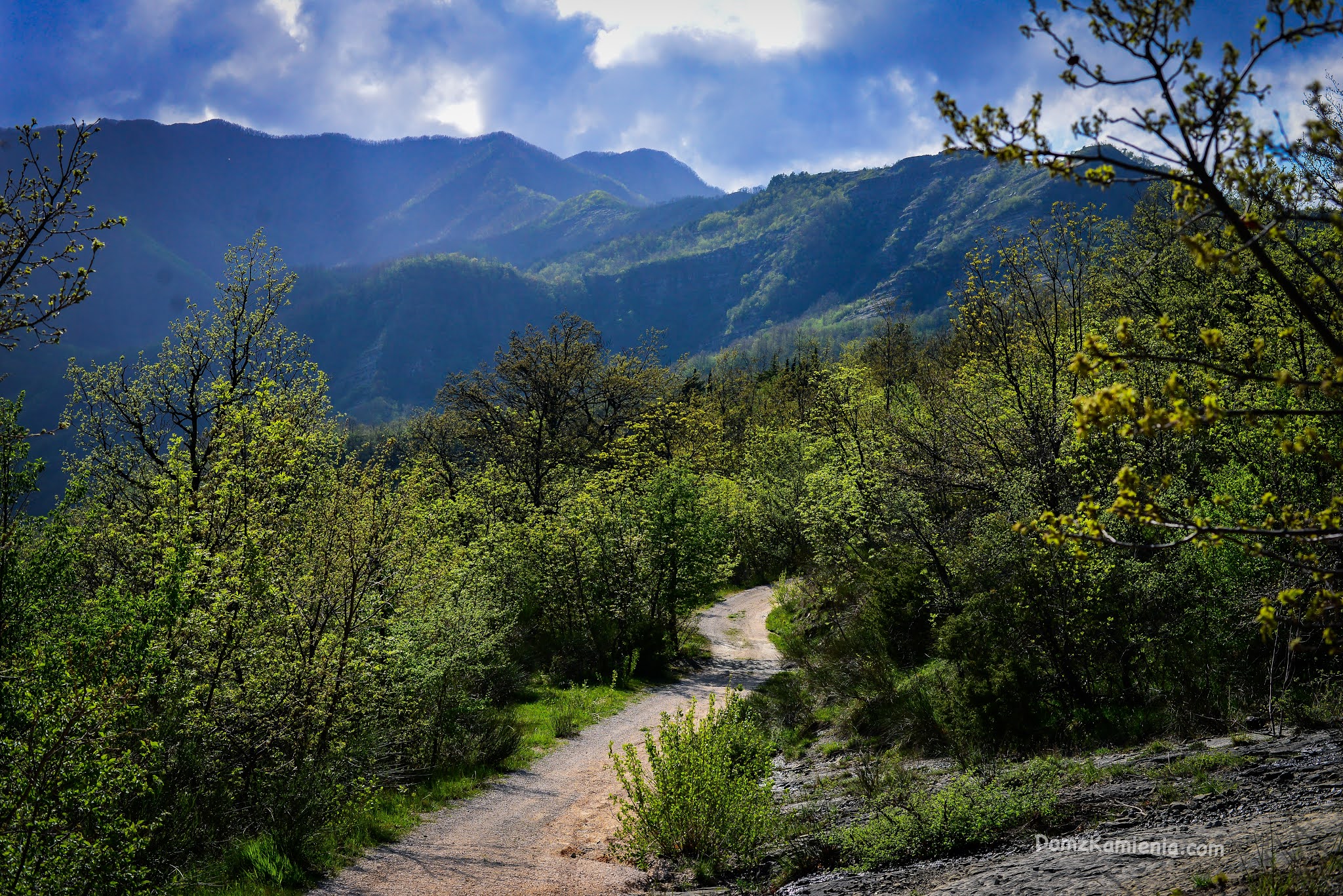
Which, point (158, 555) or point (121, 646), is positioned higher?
point (158, 555)

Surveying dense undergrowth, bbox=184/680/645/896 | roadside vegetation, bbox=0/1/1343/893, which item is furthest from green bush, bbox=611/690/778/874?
dense undergrowth, bbox=184/680/645/896

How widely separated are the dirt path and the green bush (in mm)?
489

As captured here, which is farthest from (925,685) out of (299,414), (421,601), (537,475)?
(537,475)

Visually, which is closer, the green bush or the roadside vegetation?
the roadside vegetation

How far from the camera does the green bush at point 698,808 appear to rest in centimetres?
767

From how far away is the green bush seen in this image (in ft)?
25.2

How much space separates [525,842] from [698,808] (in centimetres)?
273

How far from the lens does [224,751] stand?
8242 millimetres

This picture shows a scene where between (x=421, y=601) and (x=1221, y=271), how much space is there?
18025mm

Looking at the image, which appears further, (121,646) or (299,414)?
(299,414)

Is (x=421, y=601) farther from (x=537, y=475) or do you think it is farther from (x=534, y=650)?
(x=537, y=475)

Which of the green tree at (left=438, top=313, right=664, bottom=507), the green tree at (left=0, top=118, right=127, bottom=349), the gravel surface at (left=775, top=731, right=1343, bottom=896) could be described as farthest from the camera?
the green tree at (left=438, top=313, right=664, bottom=507)

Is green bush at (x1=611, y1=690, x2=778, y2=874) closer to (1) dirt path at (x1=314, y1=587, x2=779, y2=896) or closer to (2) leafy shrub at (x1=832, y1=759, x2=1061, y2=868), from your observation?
(1) dirt path at (x1=314, y1=587, x2=779, y2=896)

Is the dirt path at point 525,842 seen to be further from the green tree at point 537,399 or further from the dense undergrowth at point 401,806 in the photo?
the green tree at point 537,399
